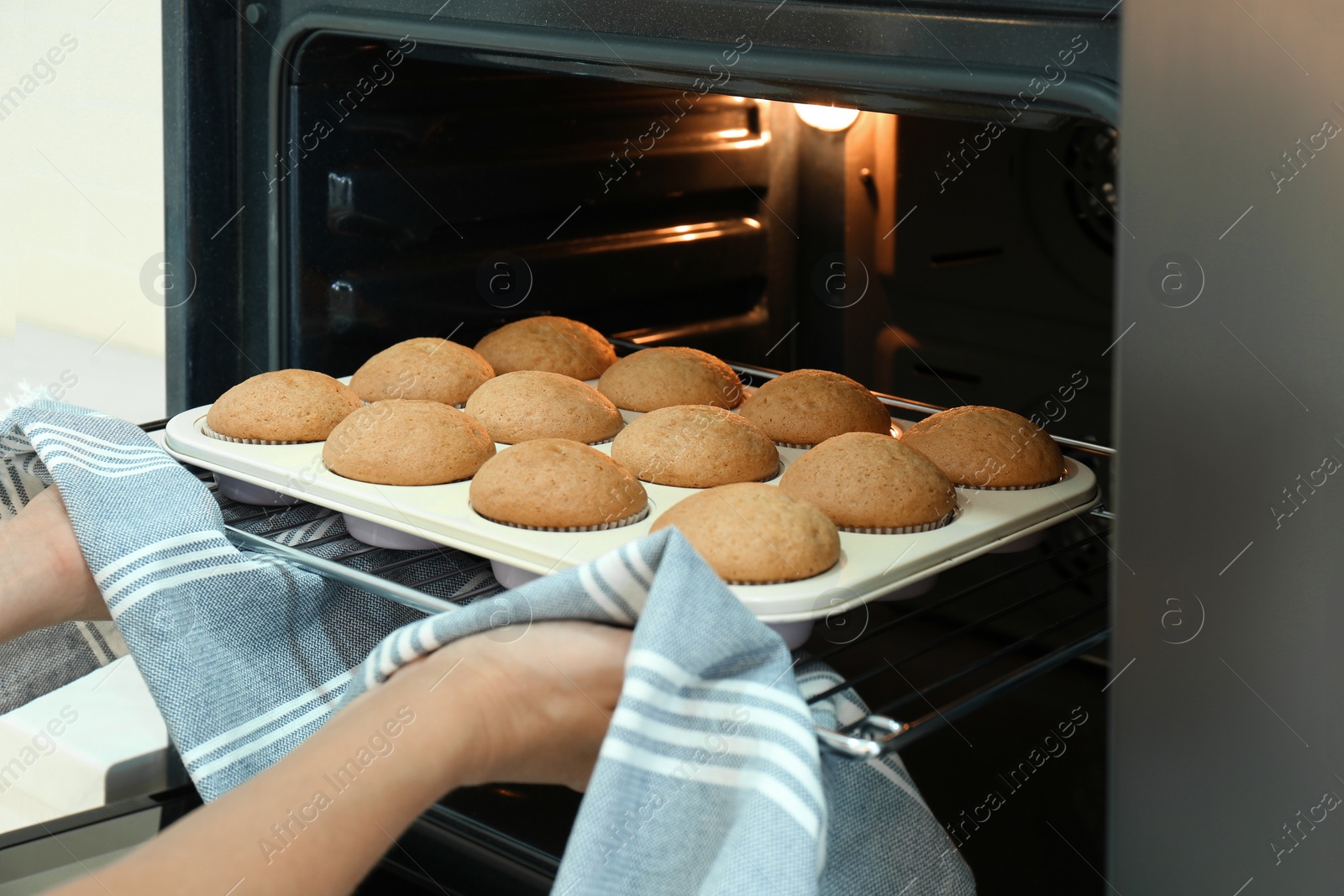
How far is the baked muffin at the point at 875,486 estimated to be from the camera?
96 centimetres

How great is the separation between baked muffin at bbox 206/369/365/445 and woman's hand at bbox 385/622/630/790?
1.50ft

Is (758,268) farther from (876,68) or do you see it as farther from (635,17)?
(876,68)

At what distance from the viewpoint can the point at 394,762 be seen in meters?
→ 0.66

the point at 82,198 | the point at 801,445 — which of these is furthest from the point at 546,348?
the point at 82,198

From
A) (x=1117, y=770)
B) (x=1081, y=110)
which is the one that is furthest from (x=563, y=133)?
(x=1117, y=770)

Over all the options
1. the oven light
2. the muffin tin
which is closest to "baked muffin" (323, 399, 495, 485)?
the muffin tin

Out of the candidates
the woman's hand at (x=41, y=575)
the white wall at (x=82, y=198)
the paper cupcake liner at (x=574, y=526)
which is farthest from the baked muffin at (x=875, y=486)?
the white wall at (x=82, y=198)

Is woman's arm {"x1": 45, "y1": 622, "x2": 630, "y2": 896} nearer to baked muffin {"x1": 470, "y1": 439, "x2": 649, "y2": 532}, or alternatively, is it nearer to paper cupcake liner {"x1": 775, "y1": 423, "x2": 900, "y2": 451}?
baked muffin {"x1": 470, "y1": 439, "x2": 649, "y2": 532}

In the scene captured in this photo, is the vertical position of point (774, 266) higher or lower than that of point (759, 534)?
higher

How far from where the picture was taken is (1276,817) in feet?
2.05

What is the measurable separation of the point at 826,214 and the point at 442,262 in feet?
1.64

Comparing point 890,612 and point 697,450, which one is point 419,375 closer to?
point 697,450

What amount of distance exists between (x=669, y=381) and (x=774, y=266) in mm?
387

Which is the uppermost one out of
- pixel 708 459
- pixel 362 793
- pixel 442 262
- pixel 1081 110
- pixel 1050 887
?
pixel 1081 110
